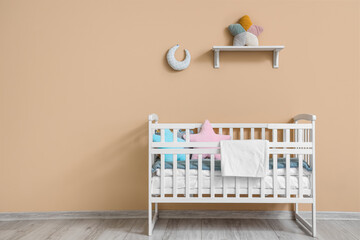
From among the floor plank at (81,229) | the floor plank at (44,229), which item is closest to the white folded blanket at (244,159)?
the floor plank at (81,229)

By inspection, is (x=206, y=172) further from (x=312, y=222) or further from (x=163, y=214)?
(x=312, y=222)

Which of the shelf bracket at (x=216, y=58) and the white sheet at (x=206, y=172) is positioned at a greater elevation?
the shelf bracket at (x=216, y=58)

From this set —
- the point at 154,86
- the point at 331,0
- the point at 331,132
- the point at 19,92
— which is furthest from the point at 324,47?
the point at 19,92

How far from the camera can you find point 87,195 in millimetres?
2373

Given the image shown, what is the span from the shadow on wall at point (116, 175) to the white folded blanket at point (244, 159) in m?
0.75

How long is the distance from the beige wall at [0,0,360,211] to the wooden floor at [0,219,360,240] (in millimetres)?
165

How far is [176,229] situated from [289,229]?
77cm

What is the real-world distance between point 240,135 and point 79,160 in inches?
49.2

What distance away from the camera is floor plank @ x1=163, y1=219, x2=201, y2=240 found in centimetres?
195

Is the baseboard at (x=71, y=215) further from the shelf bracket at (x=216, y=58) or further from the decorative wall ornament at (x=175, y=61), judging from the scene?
the shelf bracket at (x=216, y=58)

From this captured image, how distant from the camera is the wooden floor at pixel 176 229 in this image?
6.45 ft

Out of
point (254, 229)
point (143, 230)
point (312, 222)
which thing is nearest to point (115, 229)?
point (143, 230)

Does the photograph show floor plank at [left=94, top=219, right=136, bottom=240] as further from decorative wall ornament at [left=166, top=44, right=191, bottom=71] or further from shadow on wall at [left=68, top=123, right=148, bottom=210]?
decorative wall ornament at [left=166, top=44, right=191, bottom=71]

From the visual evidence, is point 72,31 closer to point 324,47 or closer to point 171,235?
point 171,235
